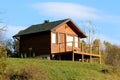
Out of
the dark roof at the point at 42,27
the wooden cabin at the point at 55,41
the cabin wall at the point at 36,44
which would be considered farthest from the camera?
the dark roof at the point at 42,27

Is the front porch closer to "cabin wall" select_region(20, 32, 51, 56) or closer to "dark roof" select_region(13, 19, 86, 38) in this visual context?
"cabin wall" select_region(20, 32, 51, 56)

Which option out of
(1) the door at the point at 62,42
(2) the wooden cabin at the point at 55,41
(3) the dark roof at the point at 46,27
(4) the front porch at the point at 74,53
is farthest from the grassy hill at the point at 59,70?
(3) the dark roof at the point at 46,27

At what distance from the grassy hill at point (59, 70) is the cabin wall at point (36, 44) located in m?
9.31

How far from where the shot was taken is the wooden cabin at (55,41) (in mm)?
47156

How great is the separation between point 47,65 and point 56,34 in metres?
13.3

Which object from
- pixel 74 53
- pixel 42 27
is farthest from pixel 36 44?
pixel 74 53

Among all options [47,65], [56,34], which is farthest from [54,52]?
[47,65]

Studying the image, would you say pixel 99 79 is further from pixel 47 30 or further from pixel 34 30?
pixel 34 30

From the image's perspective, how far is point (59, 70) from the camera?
34.3 m

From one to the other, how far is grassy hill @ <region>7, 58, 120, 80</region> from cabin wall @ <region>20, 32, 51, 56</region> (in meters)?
9.31

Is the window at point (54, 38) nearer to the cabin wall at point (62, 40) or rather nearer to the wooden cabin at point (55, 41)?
the wooden cabin at point (55, 41)

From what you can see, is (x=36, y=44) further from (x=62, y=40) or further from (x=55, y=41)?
(x=62, y=40)

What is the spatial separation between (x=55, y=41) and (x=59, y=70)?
542 inches

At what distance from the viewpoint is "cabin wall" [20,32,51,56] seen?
47.5 m
